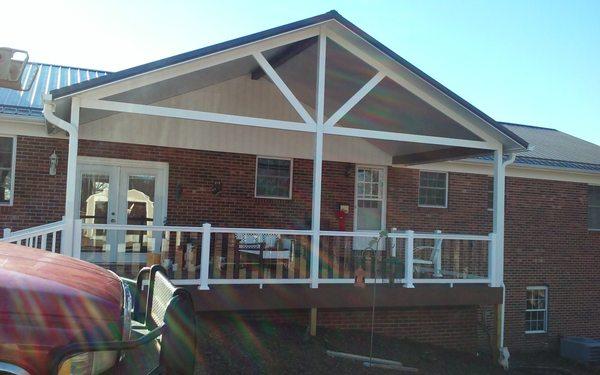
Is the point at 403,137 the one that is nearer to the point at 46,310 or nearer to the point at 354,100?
the point at 354,100

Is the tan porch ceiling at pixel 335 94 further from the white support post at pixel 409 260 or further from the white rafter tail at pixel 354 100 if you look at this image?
the white support post at pixel 409 260

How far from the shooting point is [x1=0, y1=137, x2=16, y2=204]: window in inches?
384

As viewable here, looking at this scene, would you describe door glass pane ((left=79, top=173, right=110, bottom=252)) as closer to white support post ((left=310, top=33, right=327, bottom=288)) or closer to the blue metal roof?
the blue metal roof

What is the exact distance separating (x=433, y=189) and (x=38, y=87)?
8.70 metres

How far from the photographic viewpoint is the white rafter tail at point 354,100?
333 inches

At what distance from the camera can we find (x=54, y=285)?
298 cm

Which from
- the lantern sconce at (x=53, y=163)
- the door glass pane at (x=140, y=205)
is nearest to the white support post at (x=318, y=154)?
the door glass pane at (x=140, y=205)

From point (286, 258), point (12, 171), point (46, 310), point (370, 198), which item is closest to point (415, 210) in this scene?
point (370, 198)

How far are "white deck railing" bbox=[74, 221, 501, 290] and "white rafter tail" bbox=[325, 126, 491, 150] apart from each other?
1.53 m

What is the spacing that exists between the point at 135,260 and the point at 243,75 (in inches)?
162

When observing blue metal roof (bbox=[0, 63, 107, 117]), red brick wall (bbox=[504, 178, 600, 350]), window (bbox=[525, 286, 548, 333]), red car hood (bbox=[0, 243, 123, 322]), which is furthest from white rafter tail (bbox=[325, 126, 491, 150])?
window (bbox=[525, 286, 548, 333])

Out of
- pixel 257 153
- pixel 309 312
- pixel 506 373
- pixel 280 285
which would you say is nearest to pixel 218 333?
pixel 280 285

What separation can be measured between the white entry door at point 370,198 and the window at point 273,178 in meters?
1.65

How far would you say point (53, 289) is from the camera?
9.60ft
